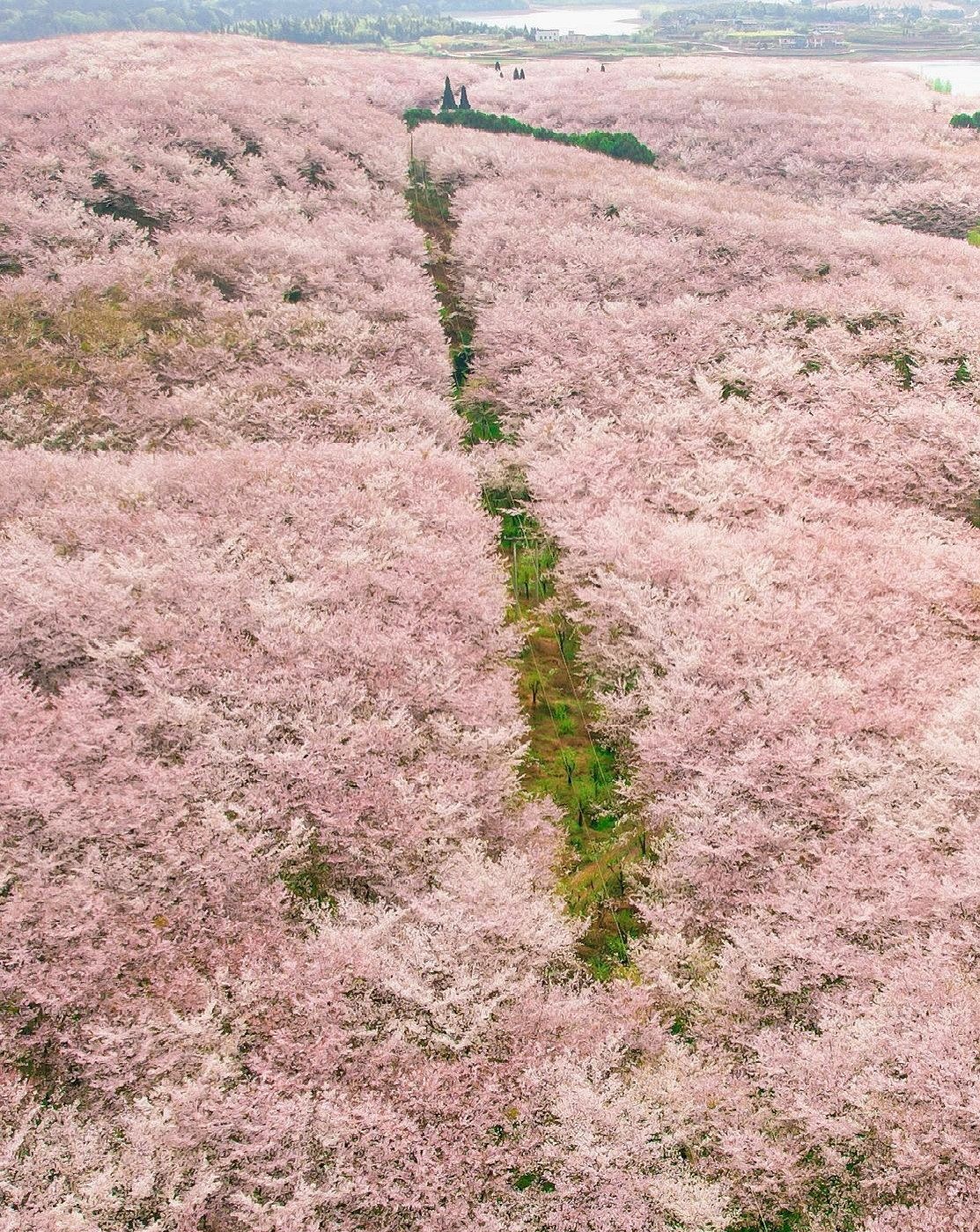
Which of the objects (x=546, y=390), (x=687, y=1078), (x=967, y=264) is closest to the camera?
(x=687, y=1078)

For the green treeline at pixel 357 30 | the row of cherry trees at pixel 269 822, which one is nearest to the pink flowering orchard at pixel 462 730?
the row of cherry trees at pixel 269 822

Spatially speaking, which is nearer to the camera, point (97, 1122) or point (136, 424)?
point (97, 1122)

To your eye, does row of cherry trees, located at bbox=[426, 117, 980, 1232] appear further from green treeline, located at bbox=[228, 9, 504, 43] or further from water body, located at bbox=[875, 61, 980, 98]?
green treeline, located at bbox=[228, 9, 504, 43]

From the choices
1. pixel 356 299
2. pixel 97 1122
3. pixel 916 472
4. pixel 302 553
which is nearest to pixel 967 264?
pixel 916 472

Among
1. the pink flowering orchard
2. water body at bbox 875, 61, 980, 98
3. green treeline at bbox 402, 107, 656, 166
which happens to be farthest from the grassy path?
water body at bbox 875, 61, 980, 98

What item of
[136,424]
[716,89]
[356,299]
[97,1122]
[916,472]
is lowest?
[97,1122]

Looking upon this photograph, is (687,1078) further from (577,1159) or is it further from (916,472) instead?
(916,472)

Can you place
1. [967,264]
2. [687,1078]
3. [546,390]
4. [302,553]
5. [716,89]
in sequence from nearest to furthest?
[687,1078] < [302,553] < [546,390] < [967,264] < [716,89]
